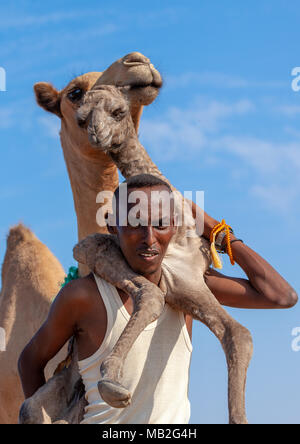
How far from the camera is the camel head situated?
147 inches

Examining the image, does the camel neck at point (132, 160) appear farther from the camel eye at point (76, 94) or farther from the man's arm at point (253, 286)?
the camel eye at point (76, 94)

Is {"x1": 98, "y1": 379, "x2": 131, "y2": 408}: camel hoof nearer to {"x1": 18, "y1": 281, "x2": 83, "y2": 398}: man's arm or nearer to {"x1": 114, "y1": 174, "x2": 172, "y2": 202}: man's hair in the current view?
{"x1": 18, "y1": 281, "x2": 83, "y2": 398}: man's arm

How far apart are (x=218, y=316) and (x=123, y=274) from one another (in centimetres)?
39

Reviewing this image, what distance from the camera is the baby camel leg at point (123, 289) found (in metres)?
2.63

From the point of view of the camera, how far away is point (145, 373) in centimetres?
316

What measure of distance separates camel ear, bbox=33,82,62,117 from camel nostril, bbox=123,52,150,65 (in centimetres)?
146

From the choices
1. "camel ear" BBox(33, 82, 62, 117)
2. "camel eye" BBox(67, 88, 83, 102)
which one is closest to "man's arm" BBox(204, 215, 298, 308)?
"camel eye" BBox(67, 88, 83, 102)

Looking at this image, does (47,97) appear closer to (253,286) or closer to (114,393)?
(253,286)

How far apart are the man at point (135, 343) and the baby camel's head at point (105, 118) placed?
0.85 ft
